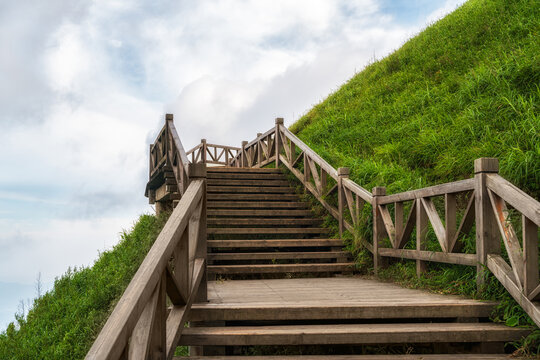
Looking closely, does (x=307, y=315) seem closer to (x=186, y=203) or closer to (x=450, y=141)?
(x=186, y=203)

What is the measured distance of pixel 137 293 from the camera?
2283 millimetres

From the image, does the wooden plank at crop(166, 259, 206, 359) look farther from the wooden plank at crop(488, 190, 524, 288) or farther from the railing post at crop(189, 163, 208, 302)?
the wooden plank at crop(488, 190, 524, 288)

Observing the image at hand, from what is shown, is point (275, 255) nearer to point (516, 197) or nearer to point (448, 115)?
point (516, 197)

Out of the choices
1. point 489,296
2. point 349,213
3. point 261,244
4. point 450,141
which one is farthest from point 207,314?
point 450,141

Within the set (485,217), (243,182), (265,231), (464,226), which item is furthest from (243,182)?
(485,217)

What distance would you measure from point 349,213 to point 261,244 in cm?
142

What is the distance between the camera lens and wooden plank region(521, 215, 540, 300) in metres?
3.47

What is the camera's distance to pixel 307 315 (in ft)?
12.1

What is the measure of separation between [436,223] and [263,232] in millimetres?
3212

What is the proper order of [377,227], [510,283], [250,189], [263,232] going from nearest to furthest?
1. [510,283]
2. [377,227]
3. [263,232]
4. [250,189]

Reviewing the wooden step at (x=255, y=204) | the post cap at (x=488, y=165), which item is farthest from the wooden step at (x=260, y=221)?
the post cap at (x=488, y=165)

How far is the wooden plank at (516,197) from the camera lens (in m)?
3.36

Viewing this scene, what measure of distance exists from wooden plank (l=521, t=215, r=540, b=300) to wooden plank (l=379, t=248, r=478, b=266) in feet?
2.39

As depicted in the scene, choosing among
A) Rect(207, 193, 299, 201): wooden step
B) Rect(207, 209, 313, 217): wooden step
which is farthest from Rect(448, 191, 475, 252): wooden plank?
Rect(207, 193, 299, 201): wooden step
